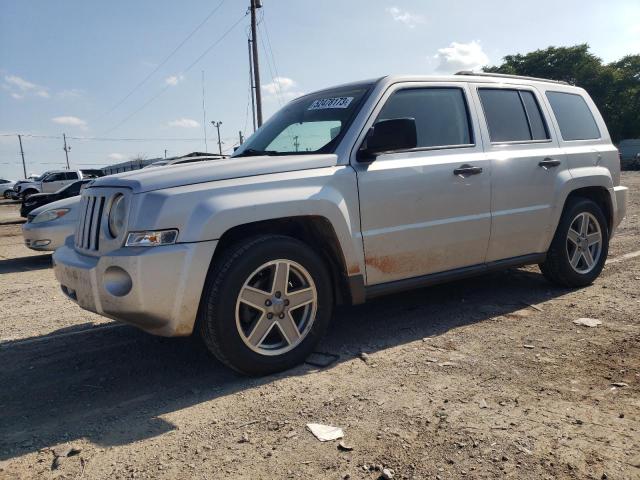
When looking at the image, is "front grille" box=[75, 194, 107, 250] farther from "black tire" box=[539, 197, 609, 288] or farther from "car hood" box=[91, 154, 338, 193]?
"black tire" box=[539, 197, 609, 288]

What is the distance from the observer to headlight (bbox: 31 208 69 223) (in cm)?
845

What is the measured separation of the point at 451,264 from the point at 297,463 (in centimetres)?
234

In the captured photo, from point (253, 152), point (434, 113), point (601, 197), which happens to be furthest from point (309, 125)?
point (601, 197)

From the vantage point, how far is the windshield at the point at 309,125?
4.02m

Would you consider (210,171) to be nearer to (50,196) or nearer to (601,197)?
(601,197)

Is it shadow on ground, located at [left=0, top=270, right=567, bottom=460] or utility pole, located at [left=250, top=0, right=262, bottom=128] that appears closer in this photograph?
shadow on ground, located at [left=0, top=270, right=567, bottom=460]

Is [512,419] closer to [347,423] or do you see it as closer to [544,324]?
[347,423]

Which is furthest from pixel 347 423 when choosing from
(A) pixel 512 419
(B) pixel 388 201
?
(B) pixel 388 201

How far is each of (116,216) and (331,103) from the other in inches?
75.1

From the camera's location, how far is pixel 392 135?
147 inches

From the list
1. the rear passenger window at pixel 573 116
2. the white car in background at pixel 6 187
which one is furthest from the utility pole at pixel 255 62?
the white car in background at pixel 6 187

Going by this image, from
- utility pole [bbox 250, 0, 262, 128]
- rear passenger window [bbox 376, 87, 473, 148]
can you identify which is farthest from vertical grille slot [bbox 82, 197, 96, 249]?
utility pole [bbox 250, 0, 262, 128]

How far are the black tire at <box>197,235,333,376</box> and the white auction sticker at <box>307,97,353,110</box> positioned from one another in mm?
1266

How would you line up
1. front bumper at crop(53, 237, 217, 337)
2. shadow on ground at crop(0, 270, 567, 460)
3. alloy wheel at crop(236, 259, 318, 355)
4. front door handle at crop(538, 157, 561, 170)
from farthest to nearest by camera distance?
front door handle at crop(538, 157, 561, 170)
alloy wheel at crop(236, 259, 318, 355)
front bumper at crop(53, 237, 217, 337)
shadow on ground at crop(0, 270, 567, 460)
